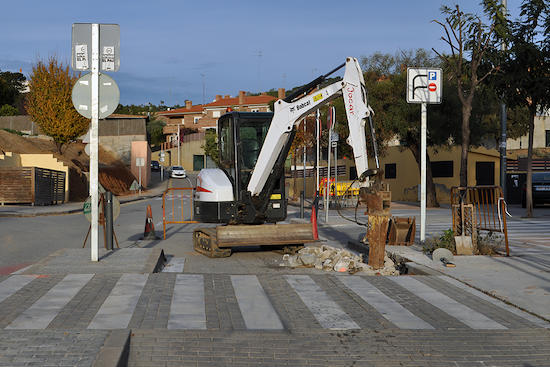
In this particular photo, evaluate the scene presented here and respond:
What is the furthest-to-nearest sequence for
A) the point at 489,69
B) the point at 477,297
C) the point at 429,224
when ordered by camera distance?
the point at 489,69 < the point at 429,224 < the point at 477,297

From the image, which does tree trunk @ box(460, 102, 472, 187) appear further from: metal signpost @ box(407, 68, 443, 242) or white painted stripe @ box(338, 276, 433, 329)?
white painted stripe @ box(338, 276, 433, 329)

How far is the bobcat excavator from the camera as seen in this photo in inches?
496

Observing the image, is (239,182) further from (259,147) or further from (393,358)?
(393,358)

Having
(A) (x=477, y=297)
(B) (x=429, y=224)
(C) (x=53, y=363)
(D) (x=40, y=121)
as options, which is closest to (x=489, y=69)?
(B) (x=429, y=224)

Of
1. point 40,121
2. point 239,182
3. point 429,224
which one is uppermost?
point 40,121

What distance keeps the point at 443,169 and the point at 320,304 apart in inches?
1285

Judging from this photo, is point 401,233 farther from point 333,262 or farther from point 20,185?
point 20,185

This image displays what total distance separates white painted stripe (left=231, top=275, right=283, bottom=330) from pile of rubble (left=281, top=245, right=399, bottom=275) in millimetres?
2055

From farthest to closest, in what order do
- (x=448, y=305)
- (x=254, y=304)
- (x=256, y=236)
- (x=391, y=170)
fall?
(x=391, y=170) → (x=256, y=236) → (x=448, y=305) → (x=254, y=304)

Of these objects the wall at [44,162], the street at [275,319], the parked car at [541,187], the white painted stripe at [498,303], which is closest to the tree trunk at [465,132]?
the parked car at [541,187]

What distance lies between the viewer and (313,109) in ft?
40.0

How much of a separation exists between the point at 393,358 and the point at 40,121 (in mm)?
44878

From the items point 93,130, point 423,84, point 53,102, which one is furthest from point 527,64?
point 53,102

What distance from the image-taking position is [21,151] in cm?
4572
